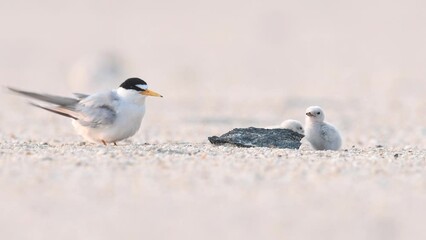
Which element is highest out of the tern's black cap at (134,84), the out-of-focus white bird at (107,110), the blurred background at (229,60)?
the blurred background at (229,60)

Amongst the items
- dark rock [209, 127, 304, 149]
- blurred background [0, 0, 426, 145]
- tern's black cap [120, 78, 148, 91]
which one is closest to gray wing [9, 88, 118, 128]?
tern's black cap [120, 78, 148, 91]

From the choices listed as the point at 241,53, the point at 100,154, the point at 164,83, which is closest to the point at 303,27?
the point at 241,53

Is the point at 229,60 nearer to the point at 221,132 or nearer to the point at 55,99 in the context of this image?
the point at 221,132

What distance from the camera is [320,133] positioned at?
30.8 feet

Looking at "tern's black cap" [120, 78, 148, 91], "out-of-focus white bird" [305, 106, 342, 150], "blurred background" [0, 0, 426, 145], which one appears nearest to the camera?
"tern's black cap" [120, 78, 148, 91]

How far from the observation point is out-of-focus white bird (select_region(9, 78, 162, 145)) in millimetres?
8523

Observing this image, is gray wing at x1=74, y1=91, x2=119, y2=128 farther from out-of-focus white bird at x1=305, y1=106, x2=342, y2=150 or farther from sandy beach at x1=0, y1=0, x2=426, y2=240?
out-of-focus white bird at x1=305, y1=106, x2=342, y2=150

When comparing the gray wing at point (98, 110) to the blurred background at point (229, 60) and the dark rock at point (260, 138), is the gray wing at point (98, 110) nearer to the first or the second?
the dark rock at point (260, 138)

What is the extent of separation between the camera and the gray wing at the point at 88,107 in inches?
335

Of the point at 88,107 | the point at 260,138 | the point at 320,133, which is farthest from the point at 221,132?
the point at 88,107

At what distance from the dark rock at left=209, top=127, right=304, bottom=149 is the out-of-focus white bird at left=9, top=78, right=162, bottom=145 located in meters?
0.76

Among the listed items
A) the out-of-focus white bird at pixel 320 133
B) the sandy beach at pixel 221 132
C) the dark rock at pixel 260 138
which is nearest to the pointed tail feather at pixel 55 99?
the sandy beach at pixel 221 132

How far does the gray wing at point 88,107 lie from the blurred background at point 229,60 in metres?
2.24

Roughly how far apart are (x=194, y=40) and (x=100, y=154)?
91.0 feet
